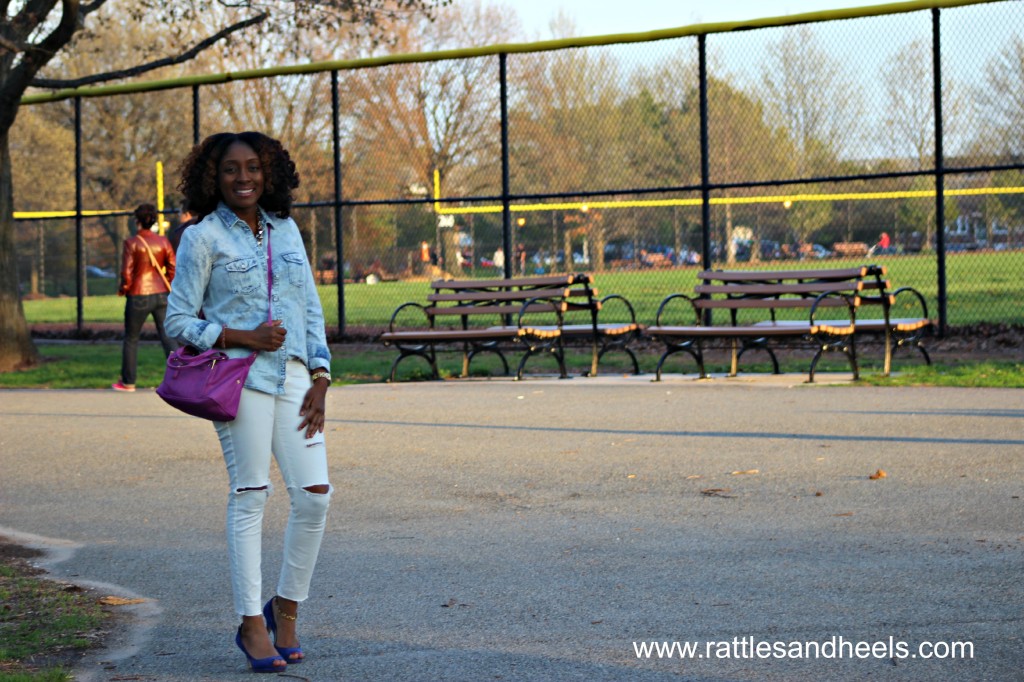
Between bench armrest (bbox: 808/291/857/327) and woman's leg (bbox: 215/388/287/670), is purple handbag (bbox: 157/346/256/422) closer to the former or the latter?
woman's leg (bbox: 215/388/287/670)

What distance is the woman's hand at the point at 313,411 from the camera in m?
4.34

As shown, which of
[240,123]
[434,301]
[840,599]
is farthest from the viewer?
[240,123]

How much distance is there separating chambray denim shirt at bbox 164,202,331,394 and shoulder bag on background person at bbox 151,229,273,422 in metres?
0.04

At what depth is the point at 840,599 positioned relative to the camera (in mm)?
4879

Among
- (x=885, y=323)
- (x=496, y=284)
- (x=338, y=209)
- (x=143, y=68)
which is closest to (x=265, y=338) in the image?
(x=885, y=323)

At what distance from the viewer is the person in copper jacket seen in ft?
42.5

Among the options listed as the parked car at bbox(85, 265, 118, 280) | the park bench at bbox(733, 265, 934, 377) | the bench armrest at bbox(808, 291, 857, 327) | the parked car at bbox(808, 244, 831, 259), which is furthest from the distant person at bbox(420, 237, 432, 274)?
the parked car at bbox(85, 265, 118, 280)

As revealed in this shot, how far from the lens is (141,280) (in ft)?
42.8

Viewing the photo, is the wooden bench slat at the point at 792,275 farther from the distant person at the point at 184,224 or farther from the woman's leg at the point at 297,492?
the woman's leg at the point at 297,492

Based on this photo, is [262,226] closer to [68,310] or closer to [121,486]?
[121,486]

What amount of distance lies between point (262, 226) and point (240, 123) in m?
32.0

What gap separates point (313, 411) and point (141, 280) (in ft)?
30.0

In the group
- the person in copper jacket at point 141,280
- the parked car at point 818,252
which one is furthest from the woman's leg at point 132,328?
the parked car at point 818,252

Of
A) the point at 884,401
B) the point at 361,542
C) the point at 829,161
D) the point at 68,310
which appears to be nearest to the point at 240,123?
the point at 68,310
